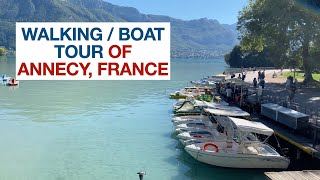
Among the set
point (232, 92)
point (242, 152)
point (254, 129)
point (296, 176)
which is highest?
point (232, 92)

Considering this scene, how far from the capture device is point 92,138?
33.2 m

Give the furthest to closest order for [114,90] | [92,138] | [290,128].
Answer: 1. [114,90]
2. [92,138]
3. [290,128]

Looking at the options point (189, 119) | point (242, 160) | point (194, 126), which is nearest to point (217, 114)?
point (194, 126)

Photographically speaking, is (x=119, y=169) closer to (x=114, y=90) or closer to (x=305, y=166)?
(x=305, y=166)

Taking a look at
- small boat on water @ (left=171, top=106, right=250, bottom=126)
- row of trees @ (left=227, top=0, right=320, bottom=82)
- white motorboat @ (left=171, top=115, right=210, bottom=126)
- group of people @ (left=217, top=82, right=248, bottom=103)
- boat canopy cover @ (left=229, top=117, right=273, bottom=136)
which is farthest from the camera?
row of trees @ (left=227, top=0, right=320, bottom=82)

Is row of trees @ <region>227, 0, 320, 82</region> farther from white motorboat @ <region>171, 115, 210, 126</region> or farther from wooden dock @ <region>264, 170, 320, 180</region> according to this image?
wooden dock @ <region>264, 170, 320, 180</region>

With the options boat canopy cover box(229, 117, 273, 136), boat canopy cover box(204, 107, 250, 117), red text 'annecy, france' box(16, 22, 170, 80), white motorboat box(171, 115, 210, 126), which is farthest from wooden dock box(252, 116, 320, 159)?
red text 'annecy, france' box(16, 22, 170, 80)

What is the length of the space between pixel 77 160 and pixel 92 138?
6.66 metres

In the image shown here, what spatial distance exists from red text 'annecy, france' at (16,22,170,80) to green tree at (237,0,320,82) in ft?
41.1

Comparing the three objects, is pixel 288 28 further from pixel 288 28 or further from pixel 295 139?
pixel 295 139

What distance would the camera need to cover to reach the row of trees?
156ft

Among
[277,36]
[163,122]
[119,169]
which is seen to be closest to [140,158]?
[119,169]

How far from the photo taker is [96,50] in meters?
89.2

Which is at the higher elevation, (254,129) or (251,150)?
(254,129)
